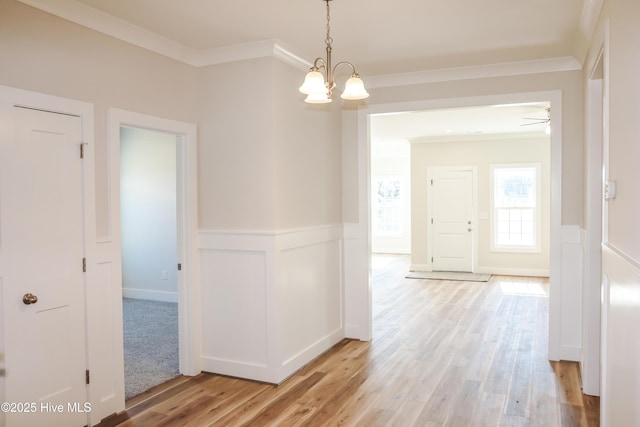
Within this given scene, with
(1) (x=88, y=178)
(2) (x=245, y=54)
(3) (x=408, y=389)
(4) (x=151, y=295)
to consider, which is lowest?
(3) (x=408, y=389)

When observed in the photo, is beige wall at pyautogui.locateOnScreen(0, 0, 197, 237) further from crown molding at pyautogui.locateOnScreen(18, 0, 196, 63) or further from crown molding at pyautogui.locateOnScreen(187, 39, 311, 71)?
crown molding at pyautogui.locateOnScreen(187, 39, 311, 71)

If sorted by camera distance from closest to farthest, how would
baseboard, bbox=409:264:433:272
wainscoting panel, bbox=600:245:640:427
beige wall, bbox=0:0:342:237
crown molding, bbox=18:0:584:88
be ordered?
wainscoting panel, bbox=600:245:640:427 < crown molding, bbox=18:0:584:88 < beige wall, bbox=0:0:342:237 < baseboard, bbox=409:264:433:272

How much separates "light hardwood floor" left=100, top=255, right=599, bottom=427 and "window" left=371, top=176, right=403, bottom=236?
7.51 meters

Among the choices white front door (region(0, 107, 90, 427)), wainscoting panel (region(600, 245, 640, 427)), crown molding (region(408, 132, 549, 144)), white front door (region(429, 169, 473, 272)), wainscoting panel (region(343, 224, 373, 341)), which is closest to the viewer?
wainscoting panel (region(600, 245, 640, 427))

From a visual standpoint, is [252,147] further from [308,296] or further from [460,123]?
[460,123]

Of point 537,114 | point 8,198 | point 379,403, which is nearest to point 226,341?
point 379,403

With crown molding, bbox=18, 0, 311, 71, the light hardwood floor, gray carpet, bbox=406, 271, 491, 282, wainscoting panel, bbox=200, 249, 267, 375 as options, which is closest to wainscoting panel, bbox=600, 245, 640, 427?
the light hardwood floor

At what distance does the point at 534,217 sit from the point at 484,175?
1.23 m

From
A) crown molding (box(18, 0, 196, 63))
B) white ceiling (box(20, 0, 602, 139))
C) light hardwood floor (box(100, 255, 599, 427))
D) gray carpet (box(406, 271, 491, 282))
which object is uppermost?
white ceiling (box(20, 0, 602, 139))

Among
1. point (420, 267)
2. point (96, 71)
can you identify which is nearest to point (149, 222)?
point (96, 71)

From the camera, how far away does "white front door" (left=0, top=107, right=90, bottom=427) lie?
2.66 meters

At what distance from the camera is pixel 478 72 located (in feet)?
14.7

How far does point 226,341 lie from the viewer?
3988mm

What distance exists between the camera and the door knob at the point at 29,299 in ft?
8.93
